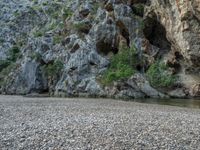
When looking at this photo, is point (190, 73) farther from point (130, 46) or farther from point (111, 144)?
point (111, 144)

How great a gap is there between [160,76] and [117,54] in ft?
31.2

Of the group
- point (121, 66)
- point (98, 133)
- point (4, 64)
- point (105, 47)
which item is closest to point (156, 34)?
point (121, 66)

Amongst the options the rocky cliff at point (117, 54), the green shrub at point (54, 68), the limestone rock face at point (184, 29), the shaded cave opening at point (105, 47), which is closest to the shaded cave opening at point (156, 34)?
the rocky cliff at point (117, 54)

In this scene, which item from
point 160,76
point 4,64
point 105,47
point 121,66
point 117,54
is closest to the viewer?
point 160,76

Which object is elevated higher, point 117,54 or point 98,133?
Answer: point 117,54

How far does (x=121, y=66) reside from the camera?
180 ft

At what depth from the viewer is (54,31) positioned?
74.6 m

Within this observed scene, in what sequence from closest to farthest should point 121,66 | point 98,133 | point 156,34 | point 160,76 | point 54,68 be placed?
1. point 98,133
2. point 160,76
3. point 121,66
4. point 156,34
5. point 54,68

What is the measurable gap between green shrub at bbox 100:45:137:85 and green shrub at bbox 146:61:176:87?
9.19 feet

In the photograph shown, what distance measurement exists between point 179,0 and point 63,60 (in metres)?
26.9

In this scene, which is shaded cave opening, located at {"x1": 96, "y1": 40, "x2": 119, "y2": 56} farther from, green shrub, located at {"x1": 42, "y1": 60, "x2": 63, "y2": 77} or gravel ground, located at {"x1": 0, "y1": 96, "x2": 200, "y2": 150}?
gravel ground, located at {"x1": 0, "y1": 96, "x2": 200, "y2": 150}

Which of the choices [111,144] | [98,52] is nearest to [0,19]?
[98,52]

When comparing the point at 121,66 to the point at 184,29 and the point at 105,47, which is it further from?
the point at 184,29

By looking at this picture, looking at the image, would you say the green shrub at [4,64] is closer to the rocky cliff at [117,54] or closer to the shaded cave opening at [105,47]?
the rocky cliff at [117,54]
